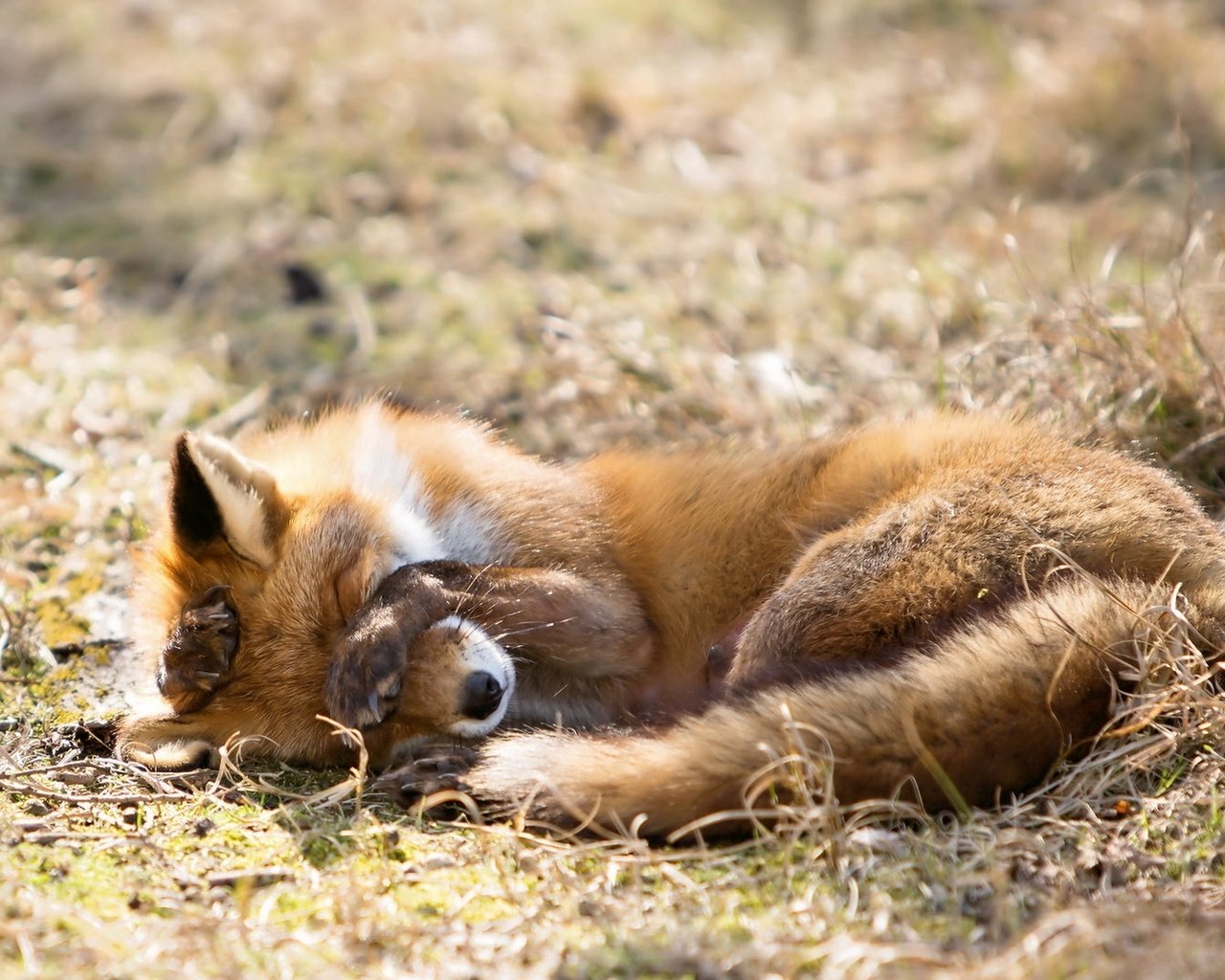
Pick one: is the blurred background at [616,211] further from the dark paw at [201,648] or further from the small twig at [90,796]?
the small twig at [90,796]

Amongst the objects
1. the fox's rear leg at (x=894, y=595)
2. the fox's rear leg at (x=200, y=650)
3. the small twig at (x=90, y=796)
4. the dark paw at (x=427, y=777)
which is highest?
the fox's rear leg at (x=894, y=595)

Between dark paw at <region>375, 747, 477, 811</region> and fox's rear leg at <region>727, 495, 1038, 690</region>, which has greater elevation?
fox's rear leg at <region>727, 495, 1038, 690</region>

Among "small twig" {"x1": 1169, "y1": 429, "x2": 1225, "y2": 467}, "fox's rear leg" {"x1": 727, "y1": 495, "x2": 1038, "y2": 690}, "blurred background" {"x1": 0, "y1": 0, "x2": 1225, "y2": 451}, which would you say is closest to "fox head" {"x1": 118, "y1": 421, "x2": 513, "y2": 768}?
"fox's rear leg" {"x1": 727, "y1": 495, "x2": 1038, "y2": 690}

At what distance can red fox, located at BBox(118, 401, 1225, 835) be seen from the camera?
9.20 feet

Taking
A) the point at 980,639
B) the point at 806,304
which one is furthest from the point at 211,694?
the point at 806,304

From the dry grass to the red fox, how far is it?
147 mm

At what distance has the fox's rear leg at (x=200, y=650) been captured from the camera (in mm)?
3312

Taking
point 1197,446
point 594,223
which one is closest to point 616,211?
point 594,223

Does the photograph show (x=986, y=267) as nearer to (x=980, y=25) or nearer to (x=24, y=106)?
(x=980, y=25)

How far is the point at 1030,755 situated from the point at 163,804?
220 cm

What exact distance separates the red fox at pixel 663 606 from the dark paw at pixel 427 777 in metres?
0.01

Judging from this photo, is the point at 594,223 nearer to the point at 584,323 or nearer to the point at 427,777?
the point at 584,323

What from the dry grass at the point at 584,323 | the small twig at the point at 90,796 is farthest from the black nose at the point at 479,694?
the small twig at the point at 90,796

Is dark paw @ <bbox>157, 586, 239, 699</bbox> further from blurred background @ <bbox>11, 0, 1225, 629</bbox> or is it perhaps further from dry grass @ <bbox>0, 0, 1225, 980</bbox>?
blurred background @ <bbox>11, 0, 1225, 629</bbox>
